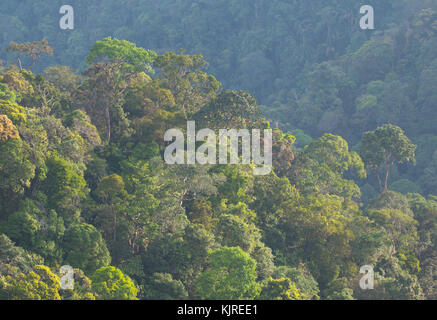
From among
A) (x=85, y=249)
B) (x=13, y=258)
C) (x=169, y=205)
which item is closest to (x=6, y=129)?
(x=13, y=258)

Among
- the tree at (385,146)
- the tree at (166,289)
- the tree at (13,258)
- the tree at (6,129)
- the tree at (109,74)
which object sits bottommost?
the tree at (166,289)

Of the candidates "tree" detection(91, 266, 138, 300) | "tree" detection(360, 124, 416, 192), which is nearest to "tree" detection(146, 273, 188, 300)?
"tree" detection(91, 266, 138, 300)

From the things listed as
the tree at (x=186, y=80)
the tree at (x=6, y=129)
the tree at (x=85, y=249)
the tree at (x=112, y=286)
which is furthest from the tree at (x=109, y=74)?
the tree at (x=112, y=286)

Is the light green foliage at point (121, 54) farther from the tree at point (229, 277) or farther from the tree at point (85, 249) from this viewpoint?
the tree at point (229, 277)

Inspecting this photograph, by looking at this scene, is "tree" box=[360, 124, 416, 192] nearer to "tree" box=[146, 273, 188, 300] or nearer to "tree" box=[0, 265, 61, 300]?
"tree" box=[146, 273, 188, 300]

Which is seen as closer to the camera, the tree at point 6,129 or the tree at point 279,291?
the tree at point 279,291

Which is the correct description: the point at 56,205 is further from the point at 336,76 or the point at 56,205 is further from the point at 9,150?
the point at 336,76

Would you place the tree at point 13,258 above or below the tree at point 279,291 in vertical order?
above
